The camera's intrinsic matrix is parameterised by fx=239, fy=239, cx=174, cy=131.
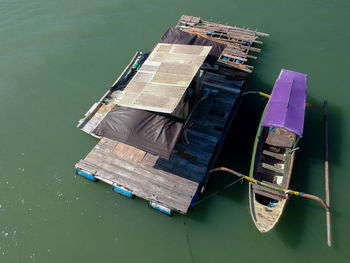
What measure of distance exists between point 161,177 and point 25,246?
8.55 m

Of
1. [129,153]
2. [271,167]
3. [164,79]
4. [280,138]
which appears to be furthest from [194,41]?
[271,167]

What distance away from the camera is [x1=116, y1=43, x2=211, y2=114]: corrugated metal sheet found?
13.0 metres

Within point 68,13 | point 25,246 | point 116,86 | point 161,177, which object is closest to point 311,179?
point 161,177

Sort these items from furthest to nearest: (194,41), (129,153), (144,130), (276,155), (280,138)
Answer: (194,41) < (280,138) < (129,153) < (276,155) < (144,130)

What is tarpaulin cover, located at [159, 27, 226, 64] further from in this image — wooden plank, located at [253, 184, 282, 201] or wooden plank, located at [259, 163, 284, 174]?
wooden plank, located at [253, 184, 282, 201]

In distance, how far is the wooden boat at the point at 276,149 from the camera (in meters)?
13.0

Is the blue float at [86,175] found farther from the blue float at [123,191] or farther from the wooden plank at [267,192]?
the wooden plank at [267,192]

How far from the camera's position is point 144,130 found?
43.7 ft

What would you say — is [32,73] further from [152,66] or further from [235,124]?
Answer: [235,124]

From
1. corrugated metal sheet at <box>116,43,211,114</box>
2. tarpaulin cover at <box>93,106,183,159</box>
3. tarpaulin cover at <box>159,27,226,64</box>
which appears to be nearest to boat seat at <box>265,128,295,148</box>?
tarpaulin cover at <box>159,27,226,64</box>

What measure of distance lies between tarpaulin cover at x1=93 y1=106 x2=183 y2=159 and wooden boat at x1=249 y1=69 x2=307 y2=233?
17.7ft

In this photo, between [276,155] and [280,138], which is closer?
[276,155]

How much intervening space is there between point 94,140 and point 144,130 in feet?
19.8

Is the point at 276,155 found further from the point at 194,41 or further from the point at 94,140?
the point at 94,140
